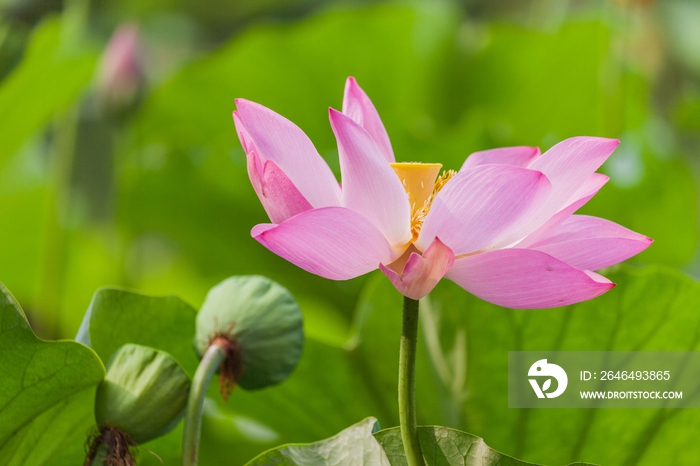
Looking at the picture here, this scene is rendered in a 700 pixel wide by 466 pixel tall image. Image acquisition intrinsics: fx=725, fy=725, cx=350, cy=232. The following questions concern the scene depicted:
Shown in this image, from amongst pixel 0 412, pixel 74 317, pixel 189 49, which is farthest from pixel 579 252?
pixel 189 49

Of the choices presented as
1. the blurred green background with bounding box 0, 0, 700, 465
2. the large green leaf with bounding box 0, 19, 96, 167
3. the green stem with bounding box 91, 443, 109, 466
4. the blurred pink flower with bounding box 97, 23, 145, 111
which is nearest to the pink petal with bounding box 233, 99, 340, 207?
the green stem with bounding box 91, 443, 109, 466

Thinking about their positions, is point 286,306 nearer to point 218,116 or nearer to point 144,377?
point 144,377

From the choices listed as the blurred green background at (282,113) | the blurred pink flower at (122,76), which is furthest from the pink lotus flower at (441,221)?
the blurred pink flower at (122,76)

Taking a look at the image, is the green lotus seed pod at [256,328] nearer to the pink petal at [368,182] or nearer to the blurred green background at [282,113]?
the pink petal at [368,182]

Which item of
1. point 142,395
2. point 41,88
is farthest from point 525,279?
point 41,88

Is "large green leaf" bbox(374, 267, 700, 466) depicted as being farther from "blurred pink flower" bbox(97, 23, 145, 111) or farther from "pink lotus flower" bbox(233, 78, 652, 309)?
"blurred pink flower" bbox(97, 23, 145, 111)

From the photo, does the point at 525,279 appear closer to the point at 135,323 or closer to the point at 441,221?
the point at 441,221
